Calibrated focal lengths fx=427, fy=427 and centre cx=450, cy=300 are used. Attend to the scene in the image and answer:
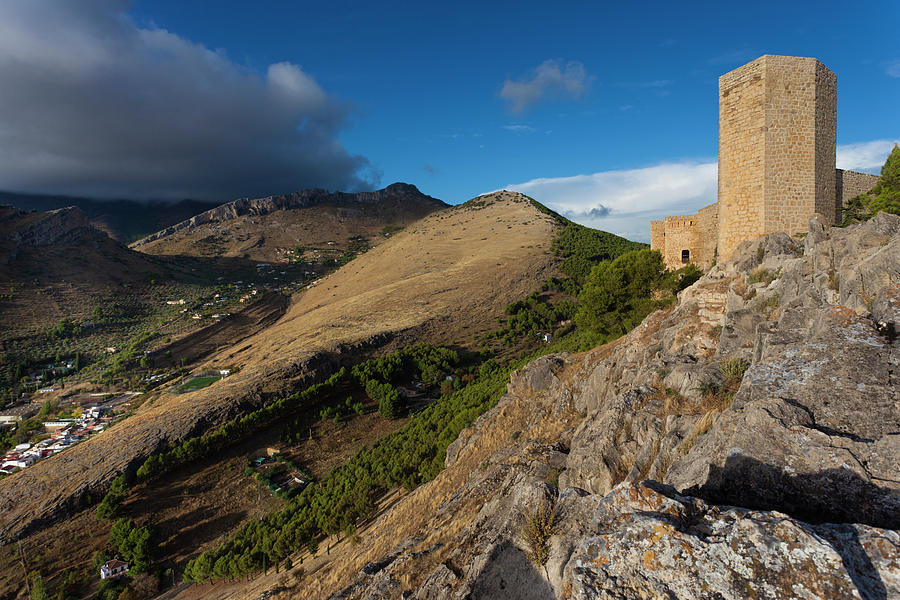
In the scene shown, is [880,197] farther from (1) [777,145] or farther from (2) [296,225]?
(2) [296,225]

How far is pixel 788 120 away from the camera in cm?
1382

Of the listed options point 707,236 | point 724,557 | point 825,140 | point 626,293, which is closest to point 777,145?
point 825,140

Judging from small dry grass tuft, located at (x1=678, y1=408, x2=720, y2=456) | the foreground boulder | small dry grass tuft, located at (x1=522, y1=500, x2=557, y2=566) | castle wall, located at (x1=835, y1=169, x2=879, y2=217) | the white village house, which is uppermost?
castle wall, located at (x1=835, y1=169, x2=879, y2=217)

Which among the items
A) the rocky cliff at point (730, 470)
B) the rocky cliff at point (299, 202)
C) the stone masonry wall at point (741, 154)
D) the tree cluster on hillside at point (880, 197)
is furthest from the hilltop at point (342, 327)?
the rocky cliff at point (299, 202)

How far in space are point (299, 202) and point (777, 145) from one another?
6848 inches

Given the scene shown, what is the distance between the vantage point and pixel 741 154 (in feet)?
48.1

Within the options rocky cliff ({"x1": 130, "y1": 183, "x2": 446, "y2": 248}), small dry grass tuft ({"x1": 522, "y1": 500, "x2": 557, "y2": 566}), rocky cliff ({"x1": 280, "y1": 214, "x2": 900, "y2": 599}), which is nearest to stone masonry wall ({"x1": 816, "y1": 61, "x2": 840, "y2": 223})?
rocky cliff ({"x1": 280, "y1": 214, "x2": 900, "y2": 599})

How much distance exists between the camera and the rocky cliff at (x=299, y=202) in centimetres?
16188

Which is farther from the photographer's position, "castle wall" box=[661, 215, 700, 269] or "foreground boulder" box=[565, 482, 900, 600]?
"castle wall" box=[661, 215, 700, 269]

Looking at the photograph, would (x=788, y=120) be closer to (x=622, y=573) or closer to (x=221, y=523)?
(x=622, y=573)

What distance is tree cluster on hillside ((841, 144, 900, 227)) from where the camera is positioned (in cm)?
1414

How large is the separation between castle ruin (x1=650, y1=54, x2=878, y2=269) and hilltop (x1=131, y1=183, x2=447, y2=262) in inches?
4739

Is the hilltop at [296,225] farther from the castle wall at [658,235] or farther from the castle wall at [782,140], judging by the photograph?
the castle wall at [782,140]

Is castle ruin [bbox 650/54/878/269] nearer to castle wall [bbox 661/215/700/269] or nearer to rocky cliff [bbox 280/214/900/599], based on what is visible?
rocky cliff [bbox 280/214/900/599]
